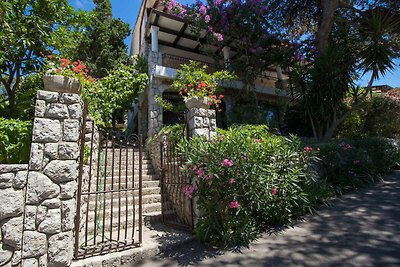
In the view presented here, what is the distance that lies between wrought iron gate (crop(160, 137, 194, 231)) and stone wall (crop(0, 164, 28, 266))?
2340 millimetres

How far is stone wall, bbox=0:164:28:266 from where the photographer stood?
2715 millimetres

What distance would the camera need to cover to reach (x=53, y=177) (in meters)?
2.82

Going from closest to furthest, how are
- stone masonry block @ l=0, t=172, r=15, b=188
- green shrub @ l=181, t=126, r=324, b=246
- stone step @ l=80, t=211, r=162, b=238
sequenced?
stone masonry block @ l=0, t=172, r=15, b=188 < green shrub @ l=181, t=126, r=324, b=246 < stone step @ l=80, t=211, r=162, b=238

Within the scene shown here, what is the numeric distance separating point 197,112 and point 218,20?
6.51 m

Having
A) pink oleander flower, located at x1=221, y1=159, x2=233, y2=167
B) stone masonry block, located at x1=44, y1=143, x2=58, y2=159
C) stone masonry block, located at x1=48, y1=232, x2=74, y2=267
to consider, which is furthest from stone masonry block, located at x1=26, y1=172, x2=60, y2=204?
pink oleander flower, located at x1=221, y1=159, x2=233, y2=167

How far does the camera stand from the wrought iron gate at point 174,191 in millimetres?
4227

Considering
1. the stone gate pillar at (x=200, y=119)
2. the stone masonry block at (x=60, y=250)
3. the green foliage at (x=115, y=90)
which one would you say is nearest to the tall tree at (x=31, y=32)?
the green foliage at (x=115, y=90)

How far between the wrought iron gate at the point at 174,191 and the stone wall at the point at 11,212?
7.68 feet

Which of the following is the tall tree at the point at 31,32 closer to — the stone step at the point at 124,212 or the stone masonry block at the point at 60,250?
the stone step at the point at 124,212

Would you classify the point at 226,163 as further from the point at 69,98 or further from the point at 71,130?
the point at 69,98

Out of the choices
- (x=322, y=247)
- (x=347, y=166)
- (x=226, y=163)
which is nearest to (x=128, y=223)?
(x=226, y=163)

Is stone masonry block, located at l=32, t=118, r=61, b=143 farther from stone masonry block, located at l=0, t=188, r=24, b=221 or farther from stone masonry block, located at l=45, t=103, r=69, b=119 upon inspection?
stone masonry block, located at l=0, t=188, r=24, b=221

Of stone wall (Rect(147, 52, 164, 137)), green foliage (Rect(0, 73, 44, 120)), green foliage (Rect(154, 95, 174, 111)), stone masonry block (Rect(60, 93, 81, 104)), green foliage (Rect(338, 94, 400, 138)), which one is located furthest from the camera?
green foliage (Rect(338, 94, 400, 138))

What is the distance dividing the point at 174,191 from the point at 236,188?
5.80 feet
